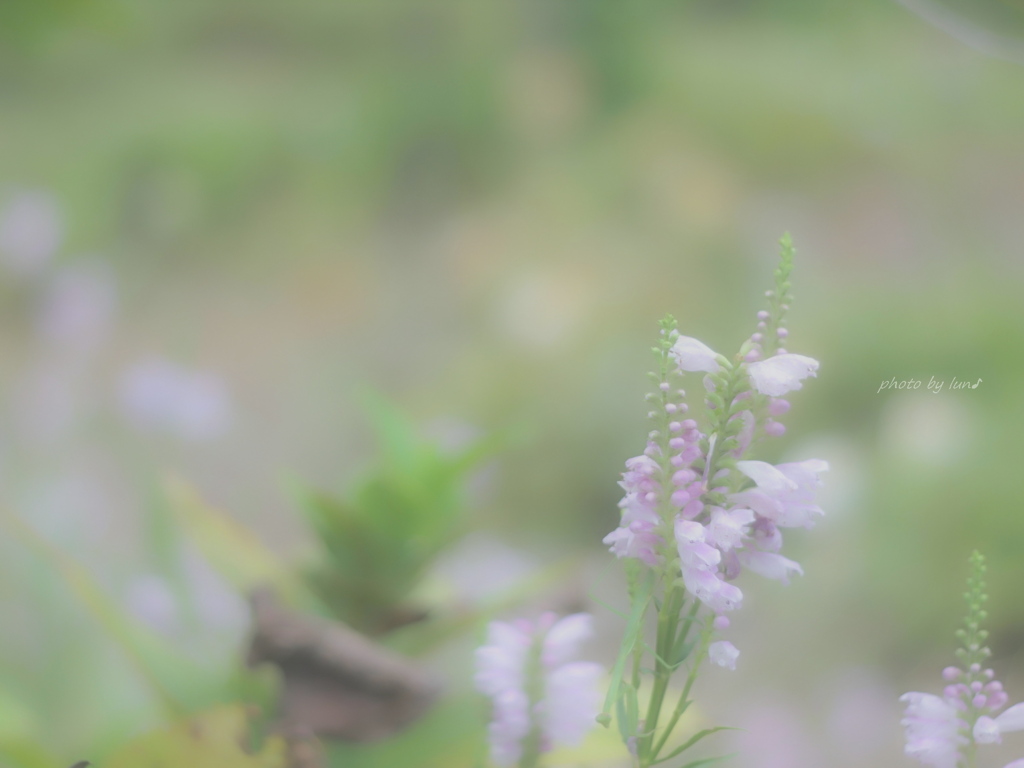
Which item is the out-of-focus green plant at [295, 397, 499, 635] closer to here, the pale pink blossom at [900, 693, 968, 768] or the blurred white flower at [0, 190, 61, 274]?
the pale pink blossom at [900, 693, 968, 768]

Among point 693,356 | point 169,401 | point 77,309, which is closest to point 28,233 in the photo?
point 77,309

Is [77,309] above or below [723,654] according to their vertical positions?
above

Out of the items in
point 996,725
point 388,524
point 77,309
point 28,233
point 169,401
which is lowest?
point 996,725

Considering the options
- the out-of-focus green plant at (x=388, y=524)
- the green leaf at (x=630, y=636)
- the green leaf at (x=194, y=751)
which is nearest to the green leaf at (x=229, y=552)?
the out-of-focus green plant at (x=388, y=524)

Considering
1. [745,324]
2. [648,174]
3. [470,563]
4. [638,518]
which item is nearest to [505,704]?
[638,518]

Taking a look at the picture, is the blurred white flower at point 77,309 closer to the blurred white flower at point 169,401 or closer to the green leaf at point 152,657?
the blurred white flower at point 169,401

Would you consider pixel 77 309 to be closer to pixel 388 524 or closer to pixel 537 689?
pixel 388 524

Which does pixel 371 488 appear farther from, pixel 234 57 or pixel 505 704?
pixel 234 57
